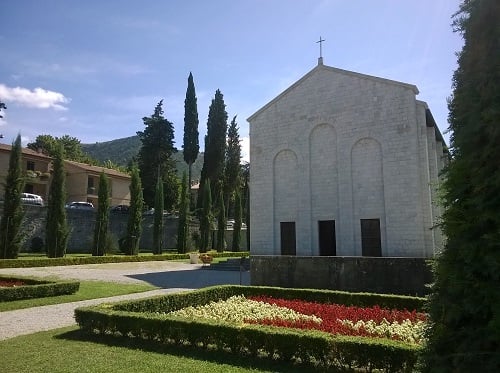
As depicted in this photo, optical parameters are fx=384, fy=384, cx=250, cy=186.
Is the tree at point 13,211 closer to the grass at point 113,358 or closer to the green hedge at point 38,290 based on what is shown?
the green hedge at point 38,290

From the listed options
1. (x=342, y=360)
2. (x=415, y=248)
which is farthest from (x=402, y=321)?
(x=415, y=248)

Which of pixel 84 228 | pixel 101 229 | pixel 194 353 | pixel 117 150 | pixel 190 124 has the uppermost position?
pixel 117 150

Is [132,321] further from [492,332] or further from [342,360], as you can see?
[492,332]

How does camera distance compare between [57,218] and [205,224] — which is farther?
[205,224]

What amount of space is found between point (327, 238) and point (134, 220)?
21573 millimetres

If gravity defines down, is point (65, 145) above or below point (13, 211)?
above

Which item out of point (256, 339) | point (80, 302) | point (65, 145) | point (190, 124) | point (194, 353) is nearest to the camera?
point (256, 339)

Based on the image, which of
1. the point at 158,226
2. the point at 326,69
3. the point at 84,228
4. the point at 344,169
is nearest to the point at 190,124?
the point at 158,226

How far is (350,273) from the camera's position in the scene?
47.3 ft

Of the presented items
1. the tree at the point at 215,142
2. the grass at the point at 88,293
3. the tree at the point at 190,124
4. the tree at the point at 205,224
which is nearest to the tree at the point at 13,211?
the grass at the point at 88,293

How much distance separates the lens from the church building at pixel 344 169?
19000 millimetres

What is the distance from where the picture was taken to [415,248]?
18438 millimetres

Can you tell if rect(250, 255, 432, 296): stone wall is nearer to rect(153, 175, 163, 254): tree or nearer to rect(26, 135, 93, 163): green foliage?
rect(153, 175, 163, 254): tree

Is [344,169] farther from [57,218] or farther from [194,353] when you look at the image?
[57,218]
